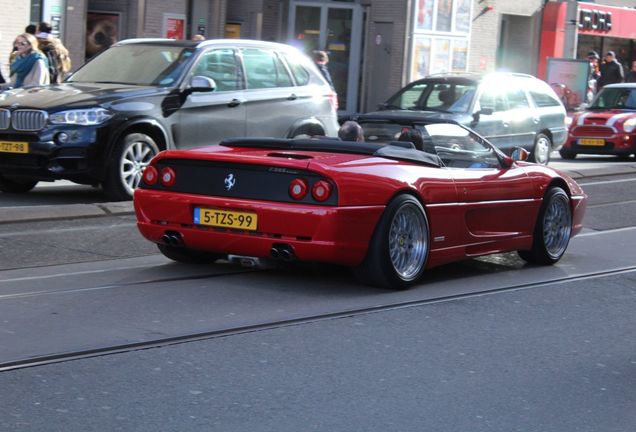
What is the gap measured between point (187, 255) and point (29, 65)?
765 centimetres

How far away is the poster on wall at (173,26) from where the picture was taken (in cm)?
2509

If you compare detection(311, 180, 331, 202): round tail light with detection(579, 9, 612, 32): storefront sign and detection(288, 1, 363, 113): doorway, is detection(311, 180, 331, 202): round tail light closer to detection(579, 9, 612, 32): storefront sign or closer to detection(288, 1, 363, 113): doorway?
detection(288, 1, 363, 113): doorway

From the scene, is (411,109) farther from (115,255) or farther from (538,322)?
(538,322)

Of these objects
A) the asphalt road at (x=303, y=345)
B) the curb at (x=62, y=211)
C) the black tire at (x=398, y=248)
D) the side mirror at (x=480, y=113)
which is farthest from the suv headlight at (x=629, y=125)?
the black tire at (x=398, y=248)

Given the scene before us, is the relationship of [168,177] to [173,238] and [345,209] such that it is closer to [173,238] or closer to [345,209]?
[173,238]

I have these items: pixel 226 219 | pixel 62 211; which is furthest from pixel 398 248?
pixel 62 211

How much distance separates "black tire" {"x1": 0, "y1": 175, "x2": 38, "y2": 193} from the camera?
1291 centimetres

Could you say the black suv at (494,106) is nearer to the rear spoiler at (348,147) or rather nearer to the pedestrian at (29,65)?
the pedestrian at (29,65)

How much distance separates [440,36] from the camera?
3114cm

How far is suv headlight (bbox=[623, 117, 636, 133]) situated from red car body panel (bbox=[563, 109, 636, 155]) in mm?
40

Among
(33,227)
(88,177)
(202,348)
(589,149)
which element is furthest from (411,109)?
(202,348)

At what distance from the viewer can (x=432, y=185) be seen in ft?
28.1

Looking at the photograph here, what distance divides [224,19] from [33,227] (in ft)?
55.2

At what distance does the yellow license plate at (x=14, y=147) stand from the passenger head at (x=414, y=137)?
3.94 metres
